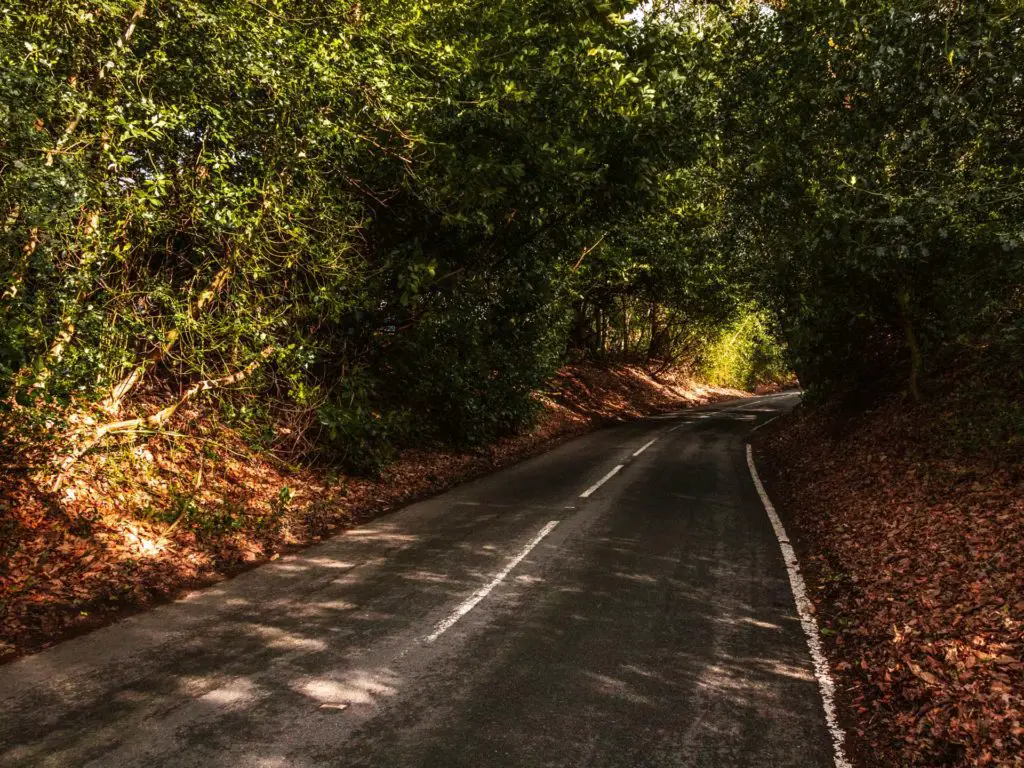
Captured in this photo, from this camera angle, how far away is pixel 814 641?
19.7 feet

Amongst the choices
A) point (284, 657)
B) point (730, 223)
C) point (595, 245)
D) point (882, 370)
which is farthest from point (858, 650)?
point (595, 245)

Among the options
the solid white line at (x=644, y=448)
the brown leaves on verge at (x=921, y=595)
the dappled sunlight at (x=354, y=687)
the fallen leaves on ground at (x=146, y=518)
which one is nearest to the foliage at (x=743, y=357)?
the solid white line at (x=644, y=448)

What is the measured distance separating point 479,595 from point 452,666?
1566 millimetres

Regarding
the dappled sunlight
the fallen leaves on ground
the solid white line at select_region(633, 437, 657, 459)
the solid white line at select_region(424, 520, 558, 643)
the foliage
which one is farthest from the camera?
the foliage

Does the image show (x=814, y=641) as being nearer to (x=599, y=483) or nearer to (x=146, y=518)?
(x=599, y=483)

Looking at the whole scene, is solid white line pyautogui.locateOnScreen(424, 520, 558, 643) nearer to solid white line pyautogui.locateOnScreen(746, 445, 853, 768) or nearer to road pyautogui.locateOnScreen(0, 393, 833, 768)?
road pyautogui.locateOnScreen(0, 393, 833, 768)

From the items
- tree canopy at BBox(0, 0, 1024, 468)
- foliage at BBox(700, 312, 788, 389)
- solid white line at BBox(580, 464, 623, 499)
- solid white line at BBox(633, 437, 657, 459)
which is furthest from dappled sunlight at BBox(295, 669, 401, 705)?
foliage at BBox(700, 312, 788, 389)

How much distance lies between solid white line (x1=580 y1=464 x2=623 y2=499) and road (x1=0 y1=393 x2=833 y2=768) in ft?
10.0

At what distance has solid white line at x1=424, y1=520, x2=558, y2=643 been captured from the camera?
592 cm

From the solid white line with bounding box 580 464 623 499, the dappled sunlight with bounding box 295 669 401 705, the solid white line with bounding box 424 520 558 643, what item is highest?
the solid white line with bounding box 580 464 623 499

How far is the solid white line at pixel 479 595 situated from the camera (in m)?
5.92

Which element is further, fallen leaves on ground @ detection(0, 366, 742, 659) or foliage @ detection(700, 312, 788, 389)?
foliage @ detection(700, 312, 788, 389)

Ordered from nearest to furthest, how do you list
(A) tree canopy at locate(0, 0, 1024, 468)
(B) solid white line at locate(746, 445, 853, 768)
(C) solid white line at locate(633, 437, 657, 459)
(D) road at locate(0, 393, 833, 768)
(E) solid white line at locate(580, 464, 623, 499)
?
(D) road at locate(0, 393, 833, 768), (B) solid white line at locate(746, 445, 853, 768), (A) tree canopy at locate(0, 0, 1024, 468), (E) solid white line at locate(580, 464, 623, 499), (C) solid white line at locate(633, 437, 657, 459)

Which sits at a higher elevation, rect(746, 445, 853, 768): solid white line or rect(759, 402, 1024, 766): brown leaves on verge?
rect(759, 402, 1024, 766): brown leaves on verge
